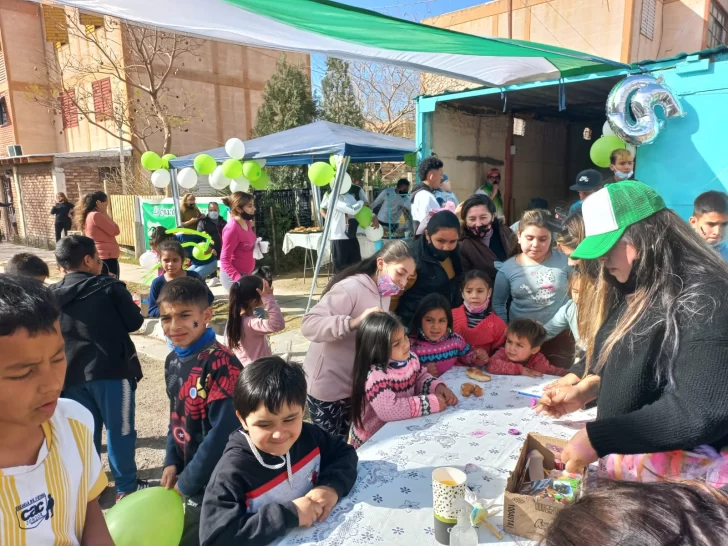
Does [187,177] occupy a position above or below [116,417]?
above

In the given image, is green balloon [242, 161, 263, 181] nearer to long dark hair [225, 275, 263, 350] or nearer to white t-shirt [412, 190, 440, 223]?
white t-shirt [412, 190, 440, 223]

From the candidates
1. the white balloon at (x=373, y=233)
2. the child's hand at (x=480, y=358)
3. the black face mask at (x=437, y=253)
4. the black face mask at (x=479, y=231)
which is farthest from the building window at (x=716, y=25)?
the child's hand at (x=480, y=358)

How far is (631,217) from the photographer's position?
1285 mm

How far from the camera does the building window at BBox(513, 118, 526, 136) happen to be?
809 centimetres

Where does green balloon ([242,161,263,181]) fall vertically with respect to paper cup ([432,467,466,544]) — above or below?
above

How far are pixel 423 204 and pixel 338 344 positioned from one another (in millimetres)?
2968

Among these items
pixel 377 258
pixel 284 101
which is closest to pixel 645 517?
pixel 377 258

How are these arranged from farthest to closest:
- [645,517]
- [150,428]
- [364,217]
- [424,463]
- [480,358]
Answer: [364,217], [150,428], [480,358], [424,463], [645,517]

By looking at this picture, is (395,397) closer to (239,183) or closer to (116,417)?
(116,417)

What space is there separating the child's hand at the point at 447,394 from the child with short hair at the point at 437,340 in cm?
35

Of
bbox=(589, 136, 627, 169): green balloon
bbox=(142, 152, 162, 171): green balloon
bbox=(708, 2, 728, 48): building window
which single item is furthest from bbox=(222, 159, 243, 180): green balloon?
bbox=(708, 2, 728, 48): building window

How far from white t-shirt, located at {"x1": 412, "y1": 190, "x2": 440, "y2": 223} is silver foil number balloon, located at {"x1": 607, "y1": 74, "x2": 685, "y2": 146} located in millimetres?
1920

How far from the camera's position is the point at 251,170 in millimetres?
7699

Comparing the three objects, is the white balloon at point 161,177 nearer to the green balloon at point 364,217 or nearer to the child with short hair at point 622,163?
the green balloon at point 364,217
